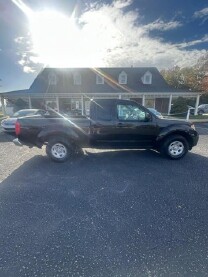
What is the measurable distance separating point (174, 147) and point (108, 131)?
2.30 meters

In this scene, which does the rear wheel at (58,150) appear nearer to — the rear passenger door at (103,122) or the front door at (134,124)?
the rear passenger door at (103,122)

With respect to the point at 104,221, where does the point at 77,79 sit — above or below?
above

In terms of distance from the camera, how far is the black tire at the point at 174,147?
19.7 ft

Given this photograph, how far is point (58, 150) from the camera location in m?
5.86

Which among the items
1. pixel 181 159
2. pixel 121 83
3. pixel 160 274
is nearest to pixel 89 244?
pixel 160 274

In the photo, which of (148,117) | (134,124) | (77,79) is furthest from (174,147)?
(77,79)

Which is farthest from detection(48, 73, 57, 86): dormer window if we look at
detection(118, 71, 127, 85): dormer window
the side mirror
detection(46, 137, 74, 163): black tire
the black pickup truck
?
the side mirror

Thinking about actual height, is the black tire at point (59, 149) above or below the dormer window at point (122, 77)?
below

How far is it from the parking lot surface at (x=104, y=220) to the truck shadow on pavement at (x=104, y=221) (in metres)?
0.01

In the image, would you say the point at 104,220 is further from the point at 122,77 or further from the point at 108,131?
the point at 122,77

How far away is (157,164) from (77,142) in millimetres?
2641

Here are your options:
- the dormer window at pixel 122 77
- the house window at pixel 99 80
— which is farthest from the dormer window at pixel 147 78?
the house window at pixel 99 80

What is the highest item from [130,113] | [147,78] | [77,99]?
[147,78]

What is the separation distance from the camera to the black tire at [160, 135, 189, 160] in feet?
19.7
